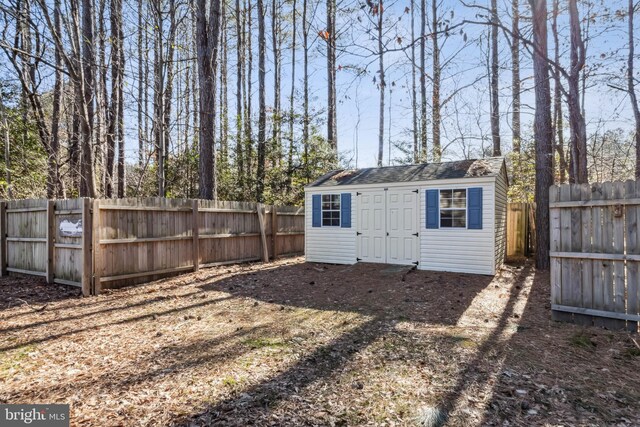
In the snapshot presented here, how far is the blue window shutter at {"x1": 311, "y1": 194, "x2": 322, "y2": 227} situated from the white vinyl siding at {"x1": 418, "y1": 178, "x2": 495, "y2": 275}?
3155mm

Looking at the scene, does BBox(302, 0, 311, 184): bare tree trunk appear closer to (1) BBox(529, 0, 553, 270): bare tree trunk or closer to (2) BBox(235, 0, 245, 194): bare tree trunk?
(2) BBox(235, 0, 245, 194): bare tree trunk

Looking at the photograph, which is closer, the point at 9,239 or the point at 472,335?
the point at 472,335

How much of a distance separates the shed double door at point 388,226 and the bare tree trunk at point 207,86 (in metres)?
4.47

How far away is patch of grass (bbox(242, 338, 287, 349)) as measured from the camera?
13.2 ft

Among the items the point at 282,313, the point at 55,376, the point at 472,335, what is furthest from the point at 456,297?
the point at 55,376

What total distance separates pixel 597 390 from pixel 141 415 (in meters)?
3.83

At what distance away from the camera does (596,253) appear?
4.59 m

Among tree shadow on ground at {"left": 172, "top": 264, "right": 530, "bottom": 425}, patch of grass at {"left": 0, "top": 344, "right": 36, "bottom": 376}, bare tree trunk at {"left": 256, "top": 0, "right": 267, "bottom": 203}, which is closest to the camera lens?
tree shadow on ground at {"left": 172, "top": 264, "right": 530, "bottom": 425}

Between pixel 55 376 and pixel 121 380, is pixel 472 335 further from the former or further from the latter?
pixel 55 376

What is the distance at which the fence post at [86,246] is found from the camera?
255 inches

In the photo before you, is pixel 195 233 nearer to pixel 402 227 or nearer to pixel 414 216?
pixel 402 227

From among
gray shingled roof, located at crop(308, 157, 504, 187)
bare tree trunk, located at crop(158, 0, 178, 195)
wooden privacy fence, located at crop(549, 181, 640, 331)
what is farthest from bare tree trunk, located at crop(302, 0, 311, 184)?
wooden privacy fence, located at crop(549, 181, 640, 331)

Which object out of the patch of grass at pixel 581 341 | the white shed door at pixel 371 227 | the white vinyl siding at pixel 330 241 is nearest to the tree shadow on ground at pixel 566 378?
the patch of grass at pixel 581 341

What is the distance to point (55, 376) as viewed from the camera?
3281 mm
